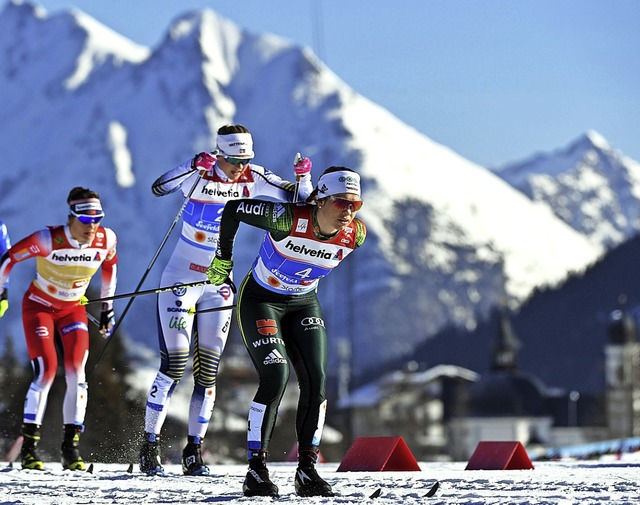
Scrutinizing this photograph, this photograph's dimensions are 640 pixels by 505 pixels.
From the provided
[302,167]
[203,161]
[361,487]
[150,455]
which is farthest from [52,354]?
[361,487]

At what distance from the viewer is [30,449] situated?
45.2 ft

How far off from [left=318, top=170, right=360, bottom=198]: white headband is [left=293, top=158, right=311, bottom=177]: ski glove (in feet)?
5.98

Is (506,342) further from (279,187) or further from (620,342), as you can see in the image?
(279,187)

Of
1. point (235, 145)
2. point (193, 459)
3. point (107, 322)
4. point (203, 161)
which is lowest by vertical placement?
point (193, 459)

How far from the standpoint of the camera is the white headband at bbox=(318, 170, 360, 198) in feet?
34.3

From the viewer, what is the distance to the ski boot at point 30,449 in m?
13.5

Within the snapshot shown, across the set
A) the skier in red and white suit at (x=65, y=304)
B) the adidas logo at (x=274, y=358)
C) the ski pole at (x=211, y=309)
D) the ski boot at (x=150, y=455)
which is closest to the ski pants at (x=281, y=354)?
the adidas logo at (x=274, y=358)

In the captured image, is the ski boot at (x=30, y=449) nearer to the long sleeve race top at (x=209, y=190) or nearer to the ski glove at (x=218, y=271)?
the long sleeve race top at (x=209, y=190)

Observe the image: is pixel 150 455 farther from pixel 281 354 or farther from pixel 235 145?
pixel 281 354

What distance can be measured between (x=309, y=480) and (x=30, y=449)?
4353 mm

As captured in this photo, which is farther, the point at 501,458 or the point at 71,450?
the point at 501,458

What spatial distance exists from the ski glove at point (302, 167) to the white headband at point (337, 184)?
1.82 metres

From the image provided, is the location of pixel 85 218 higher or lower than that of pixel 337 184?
higher

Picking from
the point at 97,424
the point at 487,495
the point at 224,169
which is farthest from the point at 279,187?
the point at 97,424
